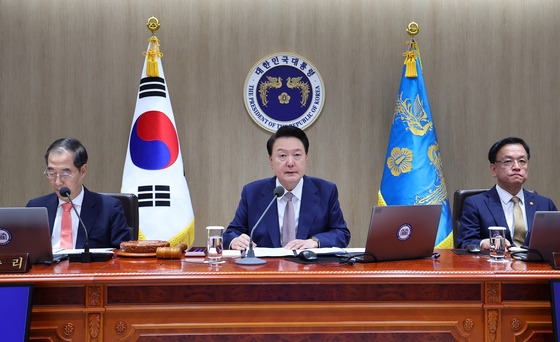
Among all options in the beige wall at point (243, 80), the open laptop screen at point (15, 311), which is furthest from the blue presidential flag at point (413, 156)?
the open laptop screen at point (15, 311)

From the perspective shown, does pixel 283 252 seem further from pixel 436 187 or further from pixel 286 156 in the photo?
pixel 436 187

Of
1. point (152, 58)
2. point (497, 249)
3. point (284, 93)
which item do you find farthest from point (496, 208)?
point (152, 58)

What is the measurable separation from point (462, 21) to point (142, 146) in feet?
9.42

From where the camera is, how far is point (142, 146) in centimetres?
348

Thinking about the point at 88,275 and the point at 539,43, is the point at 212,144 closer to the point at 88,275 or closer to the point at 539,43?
the point at 88,275

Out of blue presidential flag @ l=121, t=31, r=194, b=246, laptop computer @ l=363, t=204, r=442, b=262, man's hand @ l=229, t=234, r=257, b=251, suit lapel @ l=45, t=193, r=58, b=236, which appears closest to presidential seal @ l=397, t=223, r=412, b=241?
laptop computer @ l=363, t=204, r=442, b=262

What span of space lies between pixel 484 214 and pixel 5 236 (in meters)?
2.30

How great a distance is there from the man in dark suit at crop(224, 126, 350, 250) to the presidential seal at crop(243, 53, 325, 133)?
1.35 m

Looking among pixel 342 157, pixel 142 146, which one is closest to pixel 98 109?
pixel 142 146

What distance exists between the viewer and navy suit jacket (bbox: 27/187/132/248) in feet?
7.77

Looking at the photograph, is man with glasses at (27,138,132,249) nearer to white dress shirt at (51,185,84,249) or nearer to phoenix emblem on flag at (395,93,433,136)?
white dress shirt at (51,185,84,249)

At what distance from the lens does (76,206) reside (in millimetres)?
2387

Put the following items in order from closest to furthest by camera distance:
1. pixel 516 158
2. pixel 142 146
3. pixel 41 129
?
pixel 516 158, pixel 142 146, pixel 41 129

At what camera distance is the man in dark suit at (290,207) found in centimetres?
249
